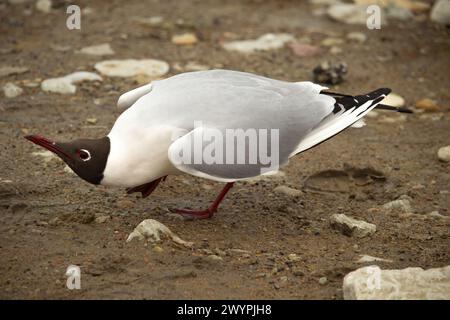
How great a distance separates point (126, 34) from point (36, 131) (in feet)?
6.95

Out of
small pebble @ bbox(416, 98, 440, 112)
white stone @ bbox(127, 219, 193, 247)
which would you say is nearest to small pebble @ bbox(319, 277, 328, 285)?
white stone @ bbox(127, 219, 193, 247)

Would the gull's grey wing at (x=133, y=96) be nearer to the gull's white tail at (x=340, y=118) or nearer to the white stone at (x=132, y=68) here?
the gull's white tail at (x=340, y=118)

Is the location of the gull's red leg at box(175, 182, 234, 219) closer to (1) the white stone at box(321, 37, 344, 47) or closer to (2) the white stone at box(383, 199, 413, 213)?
(2) the white stone at box(383, 199, 413, 213)

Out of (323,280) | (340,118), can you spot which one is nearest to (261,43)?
(340,118)

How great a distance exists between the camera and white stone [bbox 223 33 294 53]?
23.4ft

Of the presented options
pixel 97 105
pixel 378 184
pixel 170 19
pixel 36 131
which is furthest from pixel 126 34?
pixel 378 184

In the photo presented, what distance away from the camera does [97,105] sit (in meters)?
5.94

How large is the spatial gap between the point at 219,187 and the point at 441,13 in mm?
3875

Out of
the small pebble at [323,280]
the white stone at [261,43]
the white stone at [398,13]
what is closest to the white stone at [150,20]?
the white stone at [261,43]

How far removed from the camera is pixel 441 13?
7.70m

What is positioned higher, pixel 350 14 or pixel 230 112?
pixel 230 112

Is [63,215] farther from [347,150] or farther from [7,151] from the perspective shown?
[347,150]

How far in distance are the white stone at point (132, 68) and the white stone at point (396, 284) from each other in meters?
3.41

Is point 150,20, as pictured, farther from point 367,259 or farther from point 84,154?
point 367,259
